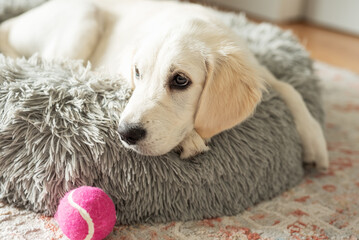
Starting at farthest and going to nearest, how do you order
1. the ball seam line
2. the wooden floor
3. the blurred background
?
1. the blurred background
2. the wooden floor
3. the ball seam line

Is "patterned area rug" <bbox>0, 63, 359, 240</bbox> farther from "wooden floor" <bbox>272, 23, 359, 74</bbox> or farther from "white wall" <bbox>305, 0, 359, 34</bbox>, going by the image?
"white wall" <bbox>305, 0, 359, 34</bbox>

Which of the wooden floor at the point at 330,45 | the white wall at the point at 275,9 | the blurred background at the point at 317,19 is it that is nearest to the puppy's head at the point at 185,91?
the wooden floor at the point at 330,45

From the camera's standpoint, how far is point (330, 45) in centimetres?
480

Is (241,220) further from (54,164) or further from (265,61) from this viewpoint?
(265,61)

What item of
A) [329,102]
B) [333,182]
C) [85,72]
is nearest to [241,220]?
[333,182]

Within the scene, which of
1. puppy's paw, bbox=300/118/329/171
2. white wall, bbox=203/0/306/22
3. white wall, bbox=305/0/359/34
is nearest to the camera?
puppy's paw, bbox=300/118/329/171

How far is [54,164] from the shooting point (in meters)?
1.70

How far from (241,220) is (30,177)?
0.91m

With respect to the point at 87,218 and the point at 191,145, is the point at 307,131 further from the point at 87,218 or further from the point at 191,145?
the point at 87,218

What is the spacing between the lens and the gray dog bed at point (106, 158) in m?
1.71

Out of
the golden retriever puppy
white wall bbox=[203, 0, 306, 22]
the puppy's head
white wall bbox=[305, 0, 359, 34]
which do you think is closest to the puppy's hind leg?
the golden retriever puppy

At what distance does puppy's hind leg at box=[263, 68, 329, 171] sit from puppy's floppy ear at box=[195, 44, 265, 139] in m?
0.51

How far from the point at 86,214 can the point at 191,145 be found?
523mm

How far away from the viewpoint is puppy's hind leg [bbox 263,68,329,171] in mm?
2166
